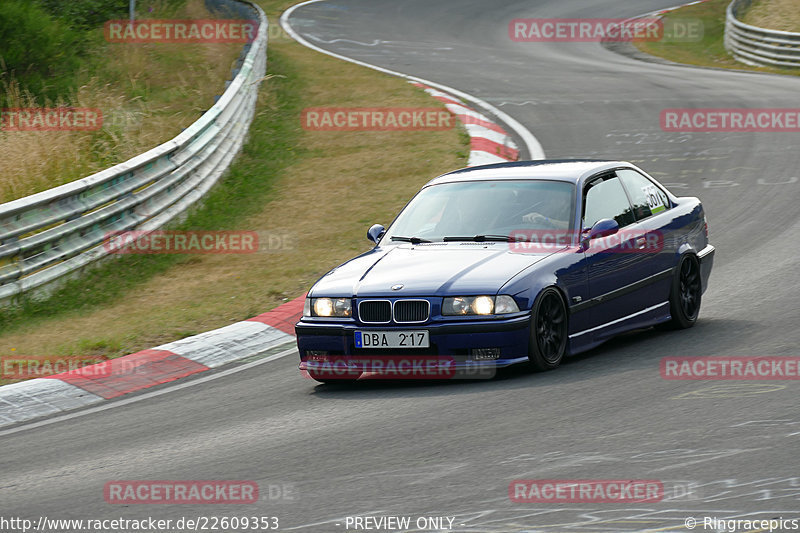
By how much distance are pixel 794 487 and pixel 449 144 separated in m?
12.7

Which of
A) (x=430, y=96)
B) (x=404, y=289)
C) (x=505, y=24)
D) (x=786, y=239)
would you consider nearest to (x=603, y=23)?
(x=505, y=24)

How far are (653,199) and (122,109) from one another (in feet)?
37.1

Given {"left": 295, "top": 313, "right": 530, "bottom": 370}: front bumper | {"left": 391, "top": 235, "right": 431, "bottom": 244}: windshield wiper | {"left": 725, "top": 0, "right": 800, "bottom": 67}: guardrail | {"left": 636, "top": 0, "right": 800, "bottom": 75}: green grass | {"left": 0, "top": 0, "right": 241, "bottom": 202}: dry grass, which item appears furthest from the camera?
{"left": 636, "top": 0, "right": 800, "bottom": 75}: green grass

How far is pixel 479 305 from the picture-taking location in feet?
24.9

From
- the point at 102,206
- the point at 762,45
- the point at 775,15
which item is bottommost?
the point at 102,206

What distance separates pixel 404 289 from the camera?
7.71 metres

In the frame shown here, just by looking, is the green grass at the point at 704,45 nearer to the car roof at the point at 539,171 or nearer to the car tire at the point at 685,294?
the car tire at the point at 685,294

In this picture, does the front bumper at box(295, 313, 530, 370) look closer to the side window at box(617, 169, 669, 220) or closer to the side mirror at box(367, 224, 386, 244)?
the side mirror at box(367, 224, 386, 244)

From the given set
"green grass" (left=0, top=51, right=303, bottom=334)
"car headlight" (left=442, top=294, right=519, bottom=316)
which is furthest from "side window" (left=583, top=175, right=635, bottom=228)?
"green grass" (left=0, top=51, right=303, bottom=334)

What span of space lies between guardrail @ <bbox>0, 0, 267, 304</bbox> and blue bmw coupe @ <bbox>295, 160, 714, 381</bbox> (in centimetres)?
391

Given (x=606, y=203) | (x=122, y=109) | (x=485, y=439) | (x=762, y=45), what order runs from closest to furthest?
(x=485, y=439) → (x=606, y=203) → (x=122, y=109) → (x=762, y=45)

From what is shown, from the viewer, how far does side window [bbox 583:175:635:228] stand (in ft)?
28.8

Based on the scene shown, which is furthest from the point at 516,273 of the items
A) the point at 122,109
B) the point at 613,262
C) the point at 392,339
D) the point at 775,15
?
the point at 775,15

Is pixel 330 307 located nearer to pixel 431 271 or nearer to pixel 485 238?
pixel 431 271
